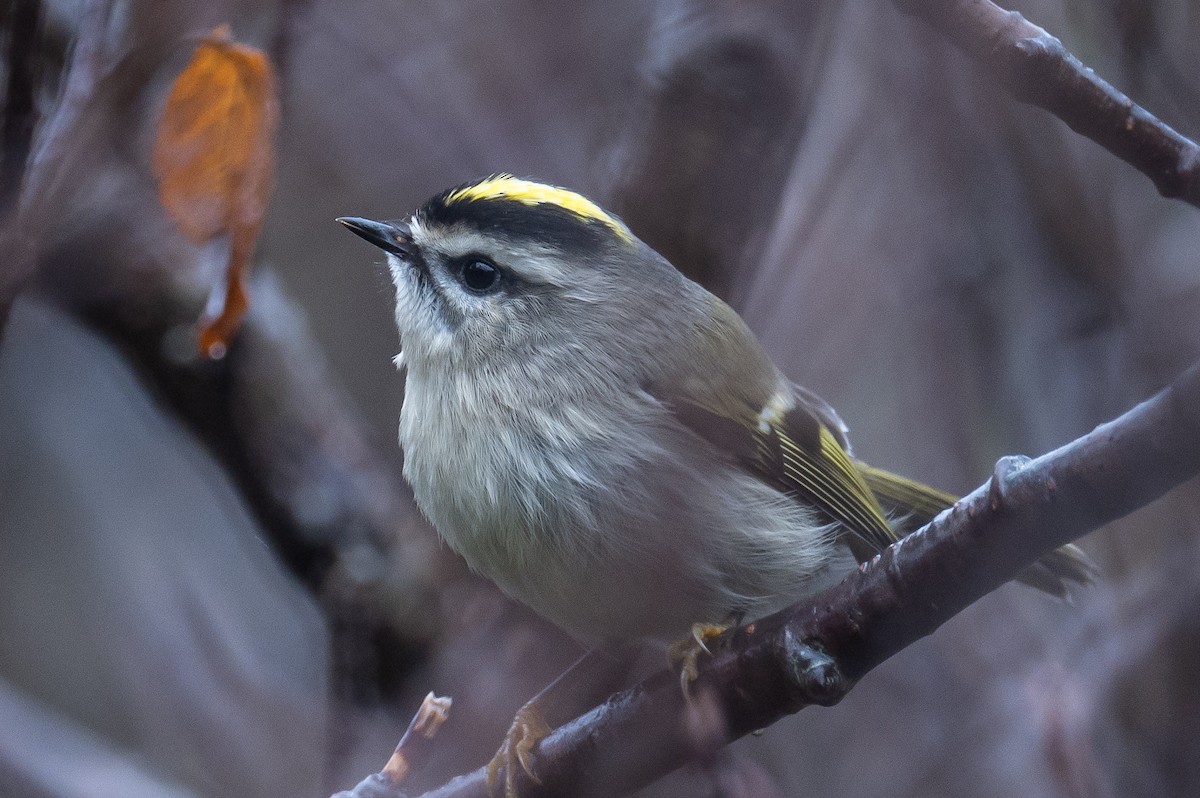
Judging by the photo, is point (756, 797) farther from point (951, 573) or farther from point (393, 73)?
point (393, 73)

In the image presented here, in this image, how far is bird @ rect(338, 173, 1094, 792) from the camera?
2.01 m

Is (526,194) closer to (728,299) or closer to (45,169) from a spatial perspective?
(728,299)

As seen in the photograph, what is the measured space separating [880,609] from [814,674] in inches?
5.4

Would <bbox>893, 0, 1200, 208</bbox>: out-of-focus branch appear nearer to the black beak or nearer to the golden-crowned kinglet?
the golden-crowned kinglet

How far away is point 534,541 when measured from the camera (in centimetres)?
199

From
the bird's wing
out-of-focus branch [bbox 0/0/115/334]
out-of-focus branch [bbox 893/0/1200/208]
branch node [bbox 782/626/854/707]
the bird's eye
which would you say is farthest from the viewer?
the bird's eye

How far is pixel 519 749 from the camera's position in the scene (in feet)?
6.77

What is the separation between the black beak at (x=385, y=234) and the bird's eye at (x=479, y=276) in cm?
13

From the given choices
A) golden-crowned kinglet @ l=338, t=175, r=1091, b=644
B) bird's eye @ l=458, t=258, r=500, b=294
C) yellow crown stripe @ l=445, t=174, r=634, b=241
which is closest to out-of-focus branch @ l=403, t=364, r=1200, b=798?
golden-crowned kinglet @ l=338, t=175, r=1091, b=644

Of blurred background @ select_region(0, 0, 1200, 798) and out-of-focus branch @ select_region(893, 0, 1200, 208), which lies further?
blurred background @ select_region(0, 0, 1200, 798)

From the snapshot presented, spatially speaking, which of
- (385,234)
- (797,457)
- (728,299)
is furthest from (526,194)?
(728,299)

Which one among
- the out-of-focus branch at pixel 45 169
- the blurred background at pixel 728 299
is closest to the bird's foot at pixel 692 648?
the blurred background at pixel 728 299

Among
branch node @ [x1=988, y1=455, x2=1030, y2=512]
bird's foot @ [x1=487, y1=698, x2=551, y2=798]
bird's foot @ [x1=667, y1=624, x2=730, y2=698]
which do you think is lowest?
bird's foot @ [x1=487, y1=698, x2=551, y2=798]

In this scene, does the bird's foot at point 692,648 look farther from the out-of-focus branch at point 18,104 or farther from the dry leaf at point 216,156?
the out-of-focus branch at point 18,104
